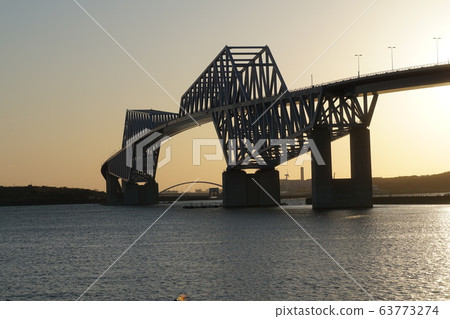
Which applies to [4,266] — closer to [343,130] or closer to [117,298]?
[117,298]

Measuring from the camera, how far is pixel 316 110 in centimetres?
10831

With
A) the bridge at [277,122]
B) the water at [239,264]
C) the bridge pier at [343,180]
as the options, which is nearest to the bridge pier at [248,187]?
the bridge at [277,122]

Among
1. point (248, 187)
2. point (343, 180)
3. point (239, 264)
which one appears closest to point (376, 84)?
point (343, 180)

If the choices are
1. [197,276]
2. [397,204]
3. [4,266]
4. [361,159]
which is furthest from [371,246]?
[397,204]

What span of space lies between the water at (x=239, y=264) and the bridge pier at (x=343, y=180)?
20.6 metres

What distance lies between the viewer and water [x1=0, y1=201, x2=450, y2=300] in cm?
4100

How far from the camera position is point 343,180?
110 metres

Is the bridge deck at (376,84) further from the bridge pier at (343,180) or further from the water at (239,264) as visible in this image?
the water at (239,264)

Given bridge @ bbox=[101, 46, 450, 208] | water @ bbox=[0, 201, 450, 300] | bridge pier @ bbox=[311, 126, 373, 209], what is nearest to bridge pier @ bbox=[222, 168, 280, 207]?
bridge @ bbox=[101, 46, 450, 208]

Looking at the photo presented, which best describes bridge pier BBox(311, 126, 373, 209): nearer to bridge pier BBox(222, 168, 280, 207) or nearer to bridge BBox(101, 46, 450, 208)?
bridge BBox(101, 46, 450, 208)

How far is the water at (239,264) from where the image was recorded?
1614 inches

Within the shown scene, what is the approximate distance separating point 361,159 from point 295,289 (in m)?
68.5

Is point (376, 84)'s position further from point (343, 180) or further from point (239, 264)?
point (239, 264)

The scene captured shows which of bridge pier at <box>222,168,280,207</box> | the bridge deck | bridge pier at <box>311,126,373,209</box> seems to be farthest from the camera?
bridge pier at <box>222,168,280,207</box>
